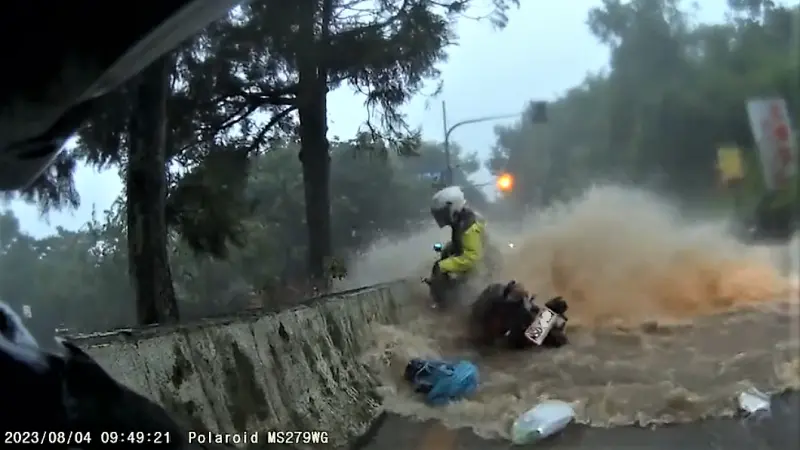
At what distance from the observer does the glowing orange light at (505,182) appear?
0.65 metres

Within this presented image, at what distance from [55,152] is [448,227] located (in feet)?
0.97

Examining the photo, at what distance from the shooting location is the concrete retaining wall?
1.66 feet

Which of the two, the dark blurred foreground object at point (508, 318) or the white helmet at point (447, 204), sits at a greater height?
the white helmet at point (447, 204)

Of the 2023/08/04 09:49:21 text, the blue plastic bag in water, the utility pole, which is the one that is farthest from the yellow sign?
the 2023/08/04 09:49:21 text

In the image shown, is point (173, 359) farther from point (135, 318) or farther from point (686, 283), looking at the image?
point (686, 283)

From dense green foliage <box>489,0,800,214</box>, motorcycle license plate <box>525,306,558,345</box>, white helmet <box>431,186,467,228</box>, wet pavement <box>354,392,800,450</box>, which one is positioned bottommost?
wet pavement <box>354,392,800,450</box>

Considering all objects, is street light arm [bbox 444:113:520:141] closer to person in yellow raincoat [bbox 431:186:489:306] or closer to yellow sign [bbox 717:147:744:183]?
person in yellow raincoat [bbox 431:186:489:306]

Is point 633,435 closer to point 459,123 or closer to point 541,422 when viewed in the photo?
point 541,422

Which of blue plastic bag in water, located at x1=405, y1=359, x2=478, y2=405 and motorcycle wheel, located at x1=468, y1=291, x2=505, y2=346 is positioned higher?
motorcycle wheel, located at x1=468, y1=291, x2=505, y2=346

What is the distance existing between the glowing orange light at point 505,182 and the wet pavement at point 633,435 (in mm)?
197

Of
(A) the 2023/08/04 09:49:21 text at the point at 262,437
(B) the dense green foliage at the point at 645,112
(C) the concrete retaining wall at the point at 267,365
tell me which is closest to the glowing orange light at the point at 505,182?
(B) the dense green foliage at the point at 645,112

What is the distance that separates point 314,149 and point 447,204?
4.5 inches

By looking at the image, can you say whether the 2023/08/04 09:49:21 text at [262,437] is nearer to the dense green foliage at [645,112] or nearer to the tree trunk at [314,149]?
the tree trunk at [314,149]

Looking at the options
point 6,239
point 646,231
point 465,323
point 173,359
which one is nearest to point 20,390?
point 173,359
